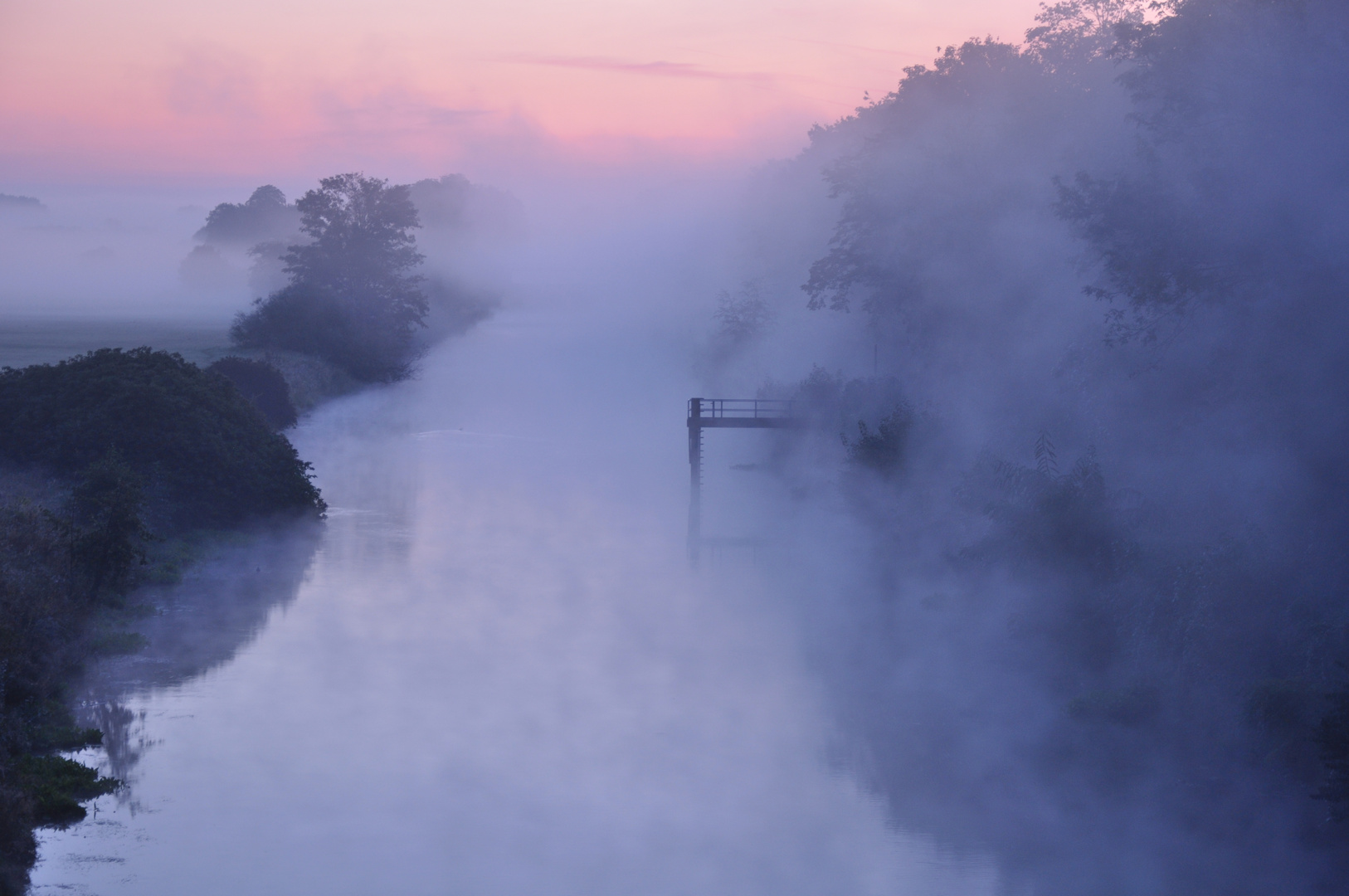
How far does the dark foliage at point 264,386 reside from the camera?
56.2 meters

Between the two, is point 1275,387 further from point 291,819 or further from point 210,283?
point 210,283

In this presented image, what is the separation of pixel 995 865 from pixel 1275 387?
474 inches

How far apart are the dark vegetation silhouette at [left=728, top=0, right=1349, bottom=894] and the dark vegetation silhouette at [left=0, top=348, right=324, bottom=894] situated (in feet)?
42.0

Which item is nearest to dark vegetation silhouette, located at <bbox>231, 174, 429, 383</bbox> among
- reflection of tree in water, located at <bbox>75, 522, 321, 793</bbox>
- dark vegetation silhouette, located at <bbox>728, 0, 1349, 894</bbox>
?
reflection of tree in water, located at <bbox>75, 522, 321, 793</bbox>

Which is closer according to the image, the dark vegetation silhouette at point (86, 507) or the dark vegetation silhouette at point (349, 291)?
the dark vegetation silhouette at point (86, 507)

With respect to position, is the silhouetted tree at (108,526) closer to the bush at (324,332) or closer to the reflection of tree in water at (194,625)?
the reflection of tree in water at (194,625)

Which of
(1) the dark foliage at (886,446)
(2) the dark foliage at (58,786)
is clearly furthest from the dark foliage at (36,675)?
(1) the dark foliage at (886,446)

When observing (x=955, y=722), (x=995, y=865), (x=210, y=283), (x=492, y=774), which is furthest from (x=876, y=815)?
(x=210, y=283)

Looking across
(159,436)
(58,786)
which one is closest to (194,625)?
(159,436)

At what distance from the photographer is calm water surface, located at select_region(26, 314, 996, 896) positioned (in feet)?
57.4

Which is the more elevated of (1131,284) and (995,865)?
(1131,284)

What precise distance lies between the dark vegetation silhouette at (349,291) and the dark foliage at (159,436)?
1326 inches

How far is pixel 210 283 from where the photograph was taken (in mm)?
198500

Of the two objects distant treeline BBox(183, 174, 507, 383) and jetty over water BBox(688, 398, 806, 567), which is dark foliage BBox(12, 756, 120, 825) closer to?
jetty over water BBox(688, 398, 806, 567)
